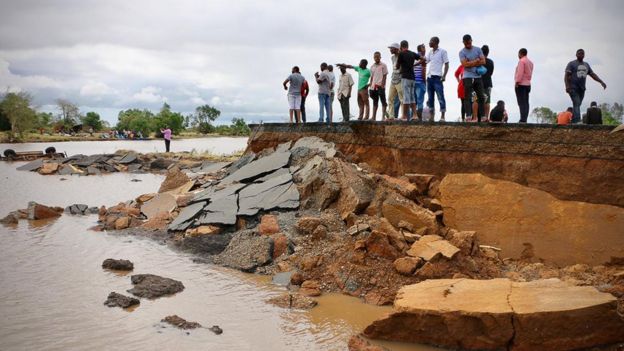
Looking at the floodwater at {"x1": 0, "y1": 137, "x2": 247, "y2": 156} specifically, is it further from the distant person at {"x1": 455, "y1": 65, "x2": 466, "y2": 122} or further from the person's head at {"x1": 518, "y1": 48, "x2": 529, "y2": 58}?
the person's head at {"x1": 518, "y1": 48, "x2": 529, "y2": 58}

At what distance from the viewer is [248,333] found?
5141mm

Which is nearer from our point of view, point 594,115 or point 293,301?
point 293,301

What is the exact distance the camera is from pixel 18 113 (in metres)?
47.2

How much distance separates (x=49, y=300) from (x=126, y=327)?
1494 mm

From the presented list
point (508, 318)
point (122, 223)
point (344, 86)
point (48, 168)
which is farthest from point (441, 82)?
point (48, 168)

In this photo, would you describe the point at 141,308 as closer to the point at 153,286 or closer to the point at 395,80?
the point at 153,286

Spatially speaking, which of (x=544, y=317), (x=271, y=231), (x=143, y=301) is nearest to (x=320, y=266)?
(x=271, y=231)

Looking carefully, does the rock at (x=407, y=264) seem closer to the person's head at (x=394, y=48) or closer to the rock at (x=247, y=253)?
the rock at (x=247, y=253)

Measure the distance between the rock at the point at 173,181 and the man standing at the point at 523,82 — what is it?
8416 mm

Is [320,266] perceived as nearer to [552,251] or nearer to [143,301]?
[143,301]

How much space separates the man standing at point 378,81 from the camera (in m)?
10.1

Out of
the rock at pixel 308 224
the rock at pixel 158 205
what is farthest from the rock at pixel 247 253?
the rock at pixel 158 205

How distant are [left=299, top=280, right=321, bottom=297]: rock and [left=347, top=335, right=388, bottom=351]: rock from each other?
1.31 meters

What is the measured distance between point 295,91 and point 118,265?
21.4 ft
